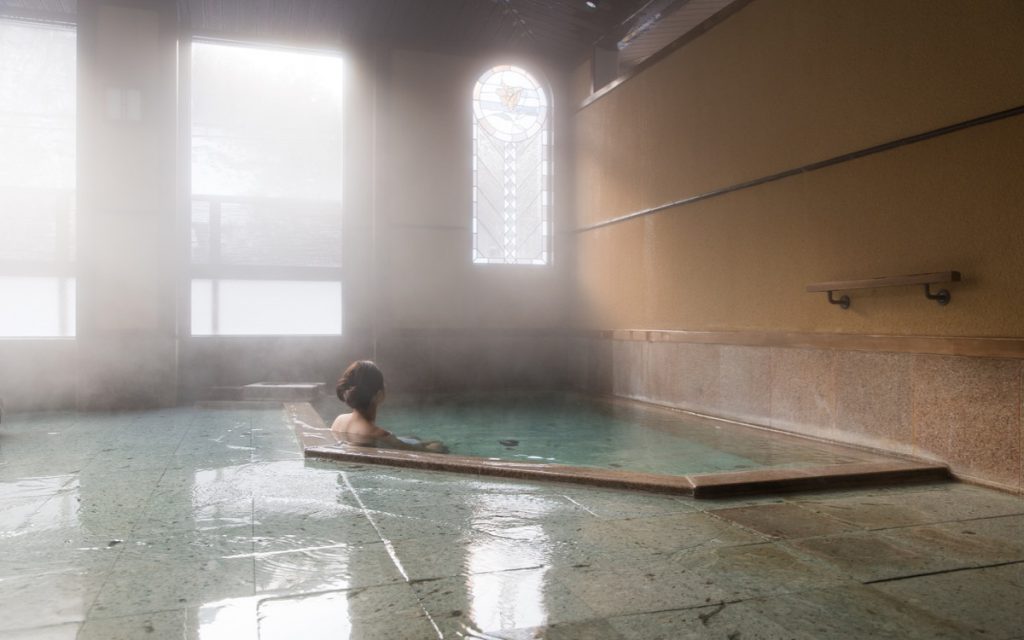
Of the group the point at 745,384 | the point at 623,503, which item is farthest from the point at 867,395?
the point at 623,503

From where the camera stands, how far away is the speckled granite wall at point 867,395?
3365mm

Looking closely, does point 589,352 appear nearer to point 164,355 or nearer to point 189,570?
point 164,355

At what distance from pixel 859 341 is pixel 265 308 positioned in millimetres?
5773

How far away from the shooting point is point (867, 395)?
4199 mm

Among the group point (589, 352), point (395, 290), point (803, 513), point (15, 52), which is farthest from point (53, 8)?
point (803, 513)

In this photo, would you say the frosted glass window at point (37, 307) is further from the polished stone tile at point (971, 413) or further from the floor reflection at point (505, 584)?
the polished stone tile at point (971, 413)

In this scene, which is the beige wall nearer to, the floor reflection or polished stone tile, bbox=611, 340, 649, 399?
polished stone tile, bbox=611, 340, 649, 399

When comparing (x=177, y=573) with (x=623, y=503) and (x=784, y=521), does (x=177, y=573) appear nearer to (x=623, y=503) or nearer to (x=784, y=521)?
(x=623, y=503)

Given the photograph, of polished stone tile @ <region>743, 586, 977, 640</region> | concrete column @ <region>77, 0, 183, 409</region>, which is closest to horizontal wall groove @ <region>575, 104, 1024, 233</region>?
polished stone tile @ <region>743, 586, 977, 640</region>

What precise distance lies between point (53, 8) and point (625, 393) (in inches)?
265

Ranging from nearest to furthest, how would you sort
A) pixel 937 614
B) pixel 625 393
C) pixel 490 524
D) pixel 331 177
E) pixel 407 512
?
1. pixel 937 614
2. pixel 490 524
3. pixel 407 512
4. pixel 625 393
5. pixel 331 177

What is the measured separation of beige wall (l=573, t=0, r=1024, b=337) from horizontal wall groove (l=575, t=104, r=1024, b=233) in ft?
0.10

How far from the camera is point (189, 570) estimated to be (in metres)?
2.01

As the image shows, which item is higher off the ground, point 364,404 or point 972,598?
point 364,404
